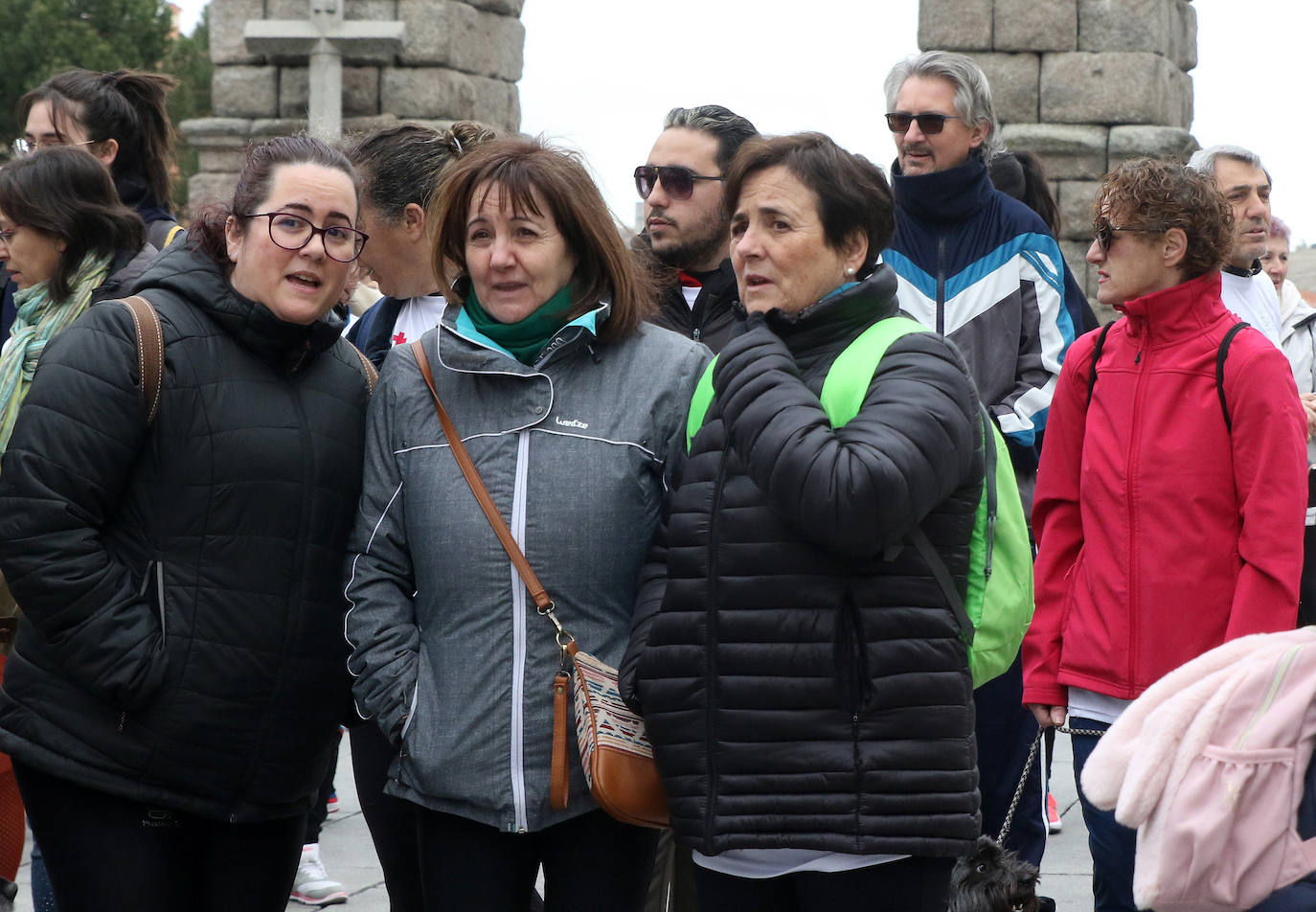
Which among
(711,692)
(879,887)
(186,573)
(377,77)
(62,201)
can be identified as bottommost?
(879,887)

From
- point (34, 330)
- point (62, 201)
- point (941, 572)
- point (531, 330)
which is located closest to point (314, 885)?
point (34, 330)

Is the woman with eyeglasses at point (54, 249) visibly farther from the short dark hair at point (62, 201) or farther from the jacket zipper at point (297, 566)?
the jacket zipper at point (297, 566)

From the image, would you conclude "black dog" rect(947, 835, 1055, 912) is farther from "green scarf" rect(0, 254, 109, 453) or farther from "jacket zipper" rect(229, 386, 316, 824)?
"green scarf" rect(0, 254, 109, 453)

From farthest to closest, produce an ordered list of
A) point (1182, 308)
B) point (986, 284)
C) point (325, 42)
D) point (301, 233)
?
1. point (325, 42)
2. point (986, 284)
3. point (1182, 308)
4. point (301, 233)

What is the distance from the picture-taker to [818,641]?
2.53m

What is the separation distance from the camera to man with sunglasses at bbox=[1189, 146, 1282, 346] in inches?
196

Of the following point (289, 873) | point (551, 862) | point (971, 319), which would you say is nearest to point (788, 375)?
point (551, 862)

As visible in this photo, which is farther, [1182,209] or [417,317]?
[417,317]

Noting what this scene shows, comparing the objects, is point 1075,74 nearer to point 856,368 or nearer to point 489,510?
point 856,368

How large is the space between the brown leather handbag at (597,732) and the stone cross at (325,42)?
783cm

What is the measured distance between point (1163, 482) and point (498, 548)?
5.10ft

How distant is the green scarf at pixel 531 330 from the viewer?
294cm

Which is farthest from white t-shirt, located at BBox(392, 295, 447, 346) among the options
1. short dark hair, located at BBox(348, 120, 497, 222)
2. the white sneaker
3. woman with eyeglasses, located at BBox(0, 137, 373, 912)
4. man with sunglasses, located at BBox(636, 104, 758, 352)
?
the white sneaker

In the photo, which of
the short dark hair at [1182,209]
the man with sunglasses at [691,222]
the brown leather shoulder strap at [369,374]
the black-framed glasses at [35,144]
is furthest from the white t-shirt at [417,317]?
the short dark hair at [1182,209]
